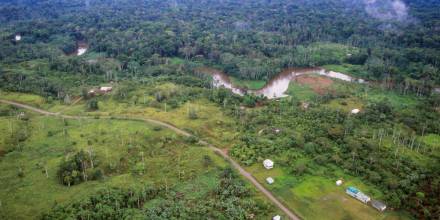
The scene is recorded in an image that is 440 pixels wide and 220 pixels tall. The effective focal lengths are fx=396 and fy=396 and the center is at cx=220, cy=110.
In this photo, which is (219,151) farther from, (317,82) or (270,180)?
(317,82)

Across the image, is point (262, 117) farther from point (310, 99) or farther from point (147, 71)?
point (147, 71)

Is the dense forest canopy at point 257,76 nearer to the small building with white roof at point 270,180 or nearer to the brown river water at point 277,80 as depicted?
the brown river water at point 277,80

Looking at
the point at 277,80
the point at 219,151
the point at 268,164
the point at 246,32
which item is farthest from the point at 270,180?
the point at 246,32

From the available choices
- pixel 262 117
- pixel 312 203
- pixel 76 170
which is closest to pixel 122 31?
pixel 262 117

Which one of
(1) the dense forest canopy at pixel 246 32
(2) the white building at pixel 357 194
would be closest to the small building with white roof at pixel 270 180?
(2) the white building at pixel 357 194

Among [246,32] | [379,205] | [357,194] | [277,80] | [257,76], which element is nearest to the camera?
[379,205]

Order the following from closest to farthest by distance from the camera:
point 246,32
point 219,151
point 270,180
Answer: point 270,180 < point 219,151 < point 246,32
